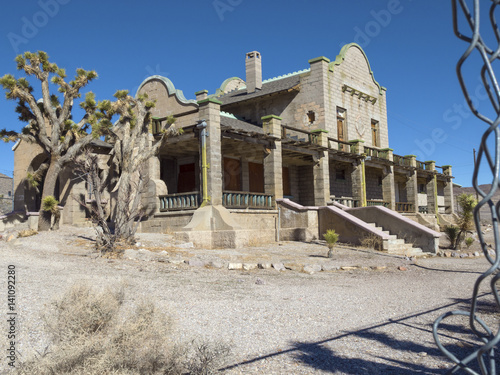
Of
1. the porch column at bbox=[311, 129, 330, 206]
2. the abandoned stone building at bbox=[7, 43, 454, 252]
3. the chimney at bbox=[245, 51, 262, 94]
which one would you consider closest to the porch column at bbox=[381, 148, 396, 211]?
the abandoned stone building at bbox=[7, 43, 454, 252]

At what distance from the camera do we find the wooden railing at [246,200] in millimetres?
16641

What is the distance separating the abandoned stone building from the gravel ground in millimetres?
3832

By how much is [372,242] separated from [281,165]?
18.0 feet

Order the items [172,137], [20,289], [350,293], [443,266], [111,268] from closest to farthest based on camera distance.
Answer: [20,289] < [350,293] < [111,268] < [443,266] < [172,137]

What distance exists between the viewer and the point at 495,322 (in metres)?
5.83

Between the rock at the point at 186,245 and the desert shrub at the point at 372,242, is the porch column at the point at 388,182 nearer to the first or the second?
the desert shrub at the point at 372,242

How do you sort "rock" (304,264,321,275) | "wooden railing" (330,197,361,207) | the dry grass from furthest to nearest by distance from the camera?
"wooden railing" (330,197,361,207)
"rock" (304,264,321,275)
the dry grass

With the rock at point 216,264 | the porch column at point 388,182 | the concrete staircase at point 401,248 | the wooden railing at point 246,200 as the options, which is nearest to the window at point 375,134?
the porch column at point 388,182

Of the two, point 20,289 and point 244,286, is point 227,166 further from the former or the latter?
point 20,289

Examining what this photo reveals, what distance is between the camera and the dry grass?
9.63 feet

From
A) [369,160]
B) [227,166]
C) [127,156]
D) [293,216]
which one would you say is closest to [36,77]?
[127,156]

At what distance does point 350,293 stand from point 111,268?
4.86 metres

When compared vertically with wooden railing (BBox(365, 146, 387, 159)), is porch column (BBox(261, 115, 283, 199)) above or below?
below

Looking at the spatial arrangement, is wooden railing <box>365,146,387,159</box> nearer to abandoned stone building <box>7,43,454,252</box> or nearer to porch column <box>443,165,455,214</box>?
abandoned stone building <box>7,43,454,252</box>
